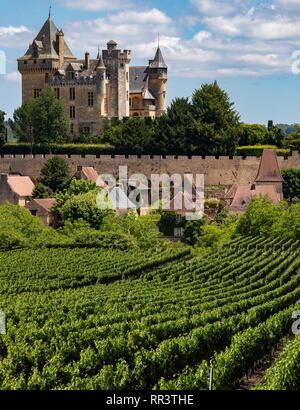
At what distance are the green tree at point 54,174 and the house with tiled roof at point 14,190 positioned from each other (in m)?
1.35

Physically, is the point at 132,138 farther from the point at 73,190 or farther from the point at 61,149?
the point at 73,190

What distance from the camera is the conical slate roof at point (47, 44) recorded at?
68.3 m

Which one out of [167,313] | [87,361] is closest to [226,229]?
[167,313]

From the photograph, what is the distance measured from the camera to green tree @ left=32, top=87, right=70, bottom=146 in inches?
2506

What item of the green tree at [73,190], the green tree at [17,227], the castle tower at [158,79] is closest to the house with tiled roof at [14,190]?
the green tree at [73,190]

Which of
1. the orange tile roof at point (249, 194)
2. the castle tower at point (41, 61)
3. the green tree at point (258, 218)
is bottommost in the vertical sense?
the green tree at point (258, 218)

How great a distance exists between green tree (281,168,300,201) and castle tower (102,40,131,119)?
15.8 metres

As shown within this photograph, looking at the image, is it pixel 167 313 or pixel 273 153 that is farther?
pixel 273 153


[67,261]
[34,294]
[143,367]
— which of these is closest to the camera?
[143,367]

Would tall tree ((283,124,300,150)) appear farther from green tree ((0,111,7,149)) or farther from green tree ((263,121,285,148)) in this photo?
green tree ((0,111,7,149))

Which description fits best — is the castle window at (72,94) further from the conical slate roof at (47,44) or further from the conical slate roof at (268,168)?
the conical slate roof at (268,168)

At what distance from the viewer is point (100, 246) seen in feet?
158

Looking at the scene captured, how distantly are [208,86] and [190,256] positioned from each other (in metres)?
21.0

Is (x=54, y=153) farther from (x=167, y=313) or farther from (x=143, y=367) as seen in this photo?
(x=143, y=367)
